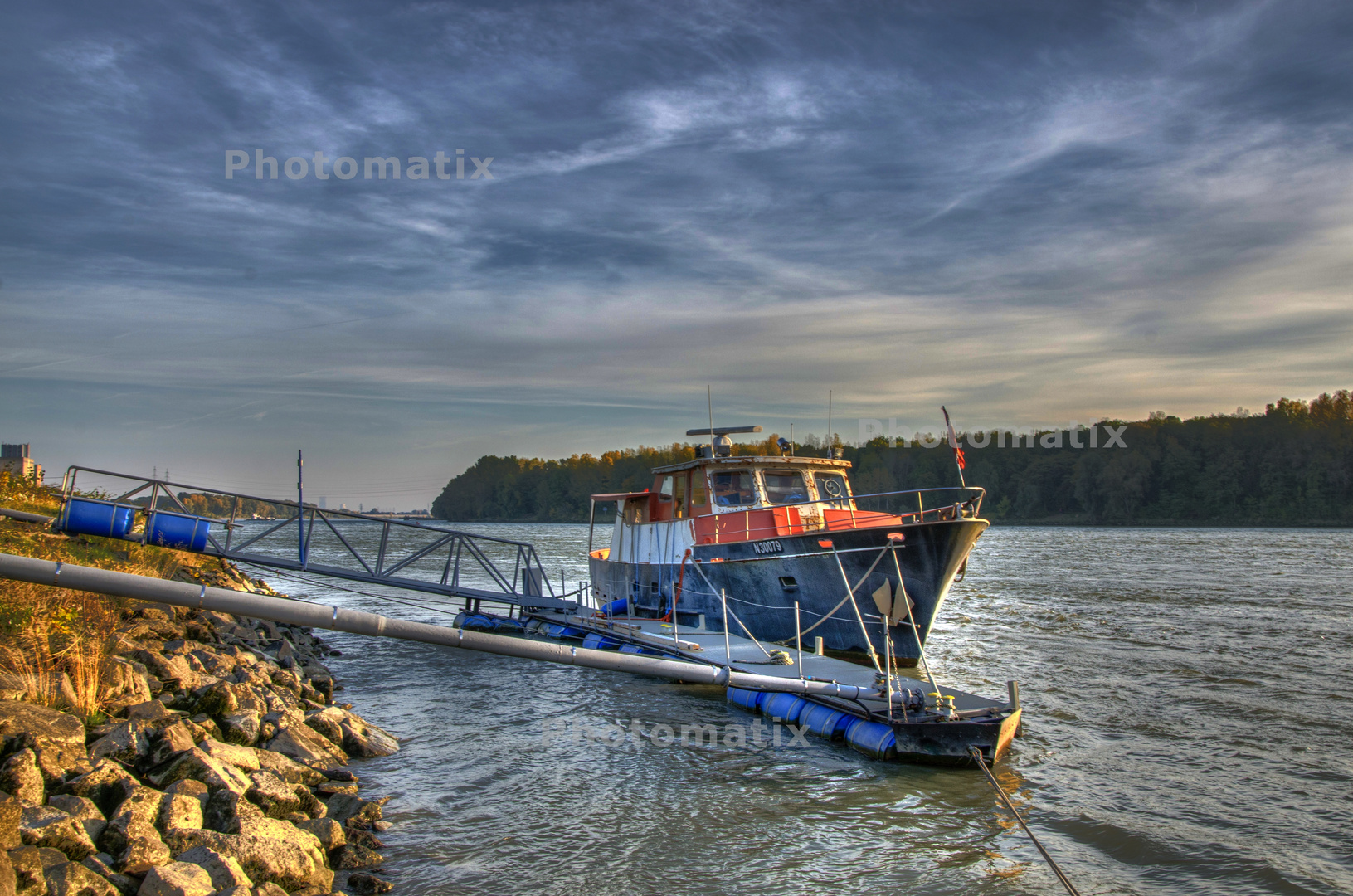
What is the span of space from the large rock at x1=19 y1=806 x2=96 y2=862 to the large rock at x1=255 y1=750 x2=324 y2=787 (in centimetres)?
287

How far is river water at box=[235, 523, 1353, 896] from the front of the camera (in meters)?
8.53

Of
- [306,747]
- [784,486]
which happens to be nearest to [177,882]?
[306,747]

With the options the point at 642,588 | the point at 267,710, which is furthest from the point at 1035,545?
the point at 267,710

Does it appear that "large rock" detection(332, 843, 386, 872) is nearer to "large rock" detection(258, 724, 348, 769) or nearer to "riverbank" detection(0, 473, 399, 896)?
"riverbank" detection(0, 473, 399, 896)

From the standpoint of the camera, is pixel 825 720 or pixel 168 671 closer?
pixel 168 671

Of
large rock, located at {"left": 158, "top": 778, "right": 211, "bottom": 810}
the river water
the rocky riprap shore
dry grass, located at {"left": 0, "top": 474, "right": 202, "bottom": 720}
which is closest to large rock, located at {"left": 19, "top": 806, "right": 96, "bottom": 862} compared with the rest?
the rocky riprap shore

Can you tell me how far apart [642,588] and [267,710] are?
41.3ft

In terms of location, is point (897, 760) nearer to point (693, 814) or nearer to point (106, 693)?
point (693, 814)

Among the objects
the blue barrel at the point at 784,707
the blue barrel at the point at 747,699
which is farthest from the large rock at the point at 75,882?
the blue barrel at the point at 747,699

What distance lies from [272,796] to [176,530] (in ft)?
30.2

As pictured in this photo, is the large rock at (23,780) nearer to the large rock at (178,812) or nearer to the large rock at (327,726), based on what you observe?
the large rock at (178,812)

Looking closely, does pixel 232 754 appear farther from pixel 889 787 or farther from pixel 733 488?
pixel 733 488

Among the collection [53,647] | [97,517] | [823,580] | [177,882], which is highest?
[97,517]

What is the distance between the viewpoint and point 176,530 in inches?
617
